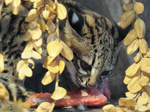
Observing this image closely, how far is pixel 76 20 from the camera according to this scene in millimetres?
1634

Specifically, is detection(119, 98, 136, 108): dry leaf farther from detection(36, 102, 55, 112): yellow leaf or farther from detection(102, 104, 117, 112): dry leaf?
detection(36, 102, 55, 112): yellow leaf

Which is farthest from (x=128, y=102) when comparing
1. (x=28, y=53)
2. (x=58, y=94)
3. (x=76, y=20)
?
(x=76, y=20)

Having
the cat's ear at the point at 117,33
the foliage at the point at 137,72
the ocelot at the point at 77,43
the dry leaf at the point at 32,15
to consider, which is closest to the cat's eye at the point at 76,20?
the ocelot at the point at 77,43

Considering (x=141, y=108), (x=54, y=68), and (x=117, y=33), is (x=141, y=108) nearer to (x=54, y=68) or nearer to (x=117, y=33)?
(x=54, y=68)

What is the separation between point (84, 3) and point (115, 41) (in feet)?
1.71

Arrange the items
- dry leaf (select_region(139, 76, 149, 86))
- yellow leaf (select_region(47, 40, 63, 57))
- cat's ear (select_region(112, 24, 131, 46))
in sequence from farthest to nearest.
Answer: cat's ear (select_region(112, 24, 131, 46)), dry leaf (select_region(139, 76, 149, 86)), yellow leaf (select_region(47, 40, 63, 57))

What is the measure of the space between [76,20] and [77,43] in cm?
15

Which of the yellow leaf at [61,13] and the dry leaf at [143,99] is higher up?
the yellow leaf at [61,13]

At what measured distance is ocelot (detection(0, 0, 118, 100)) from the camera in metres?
1.66

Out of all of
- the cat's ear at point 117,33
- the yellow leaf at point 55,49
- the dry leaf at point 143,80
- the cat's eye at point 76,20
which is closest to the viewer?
the yellow leaf at point 55,49

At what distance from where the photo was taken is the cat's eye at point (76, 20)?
162 cm

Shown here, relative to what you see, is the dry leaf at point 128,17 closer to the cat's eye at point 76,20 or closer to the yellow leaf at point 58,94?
the yellow leaf at point 58,94

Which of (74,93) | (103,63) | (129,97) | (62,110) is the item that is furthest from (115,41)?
(129,97)

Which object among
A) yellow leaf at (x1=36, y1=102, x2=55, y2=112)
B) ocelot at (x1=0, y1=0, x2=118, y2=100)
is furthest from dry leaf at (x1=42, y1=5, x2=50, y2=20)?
ocelot at (x1=0, y1=0, x2=118, y2=100)
